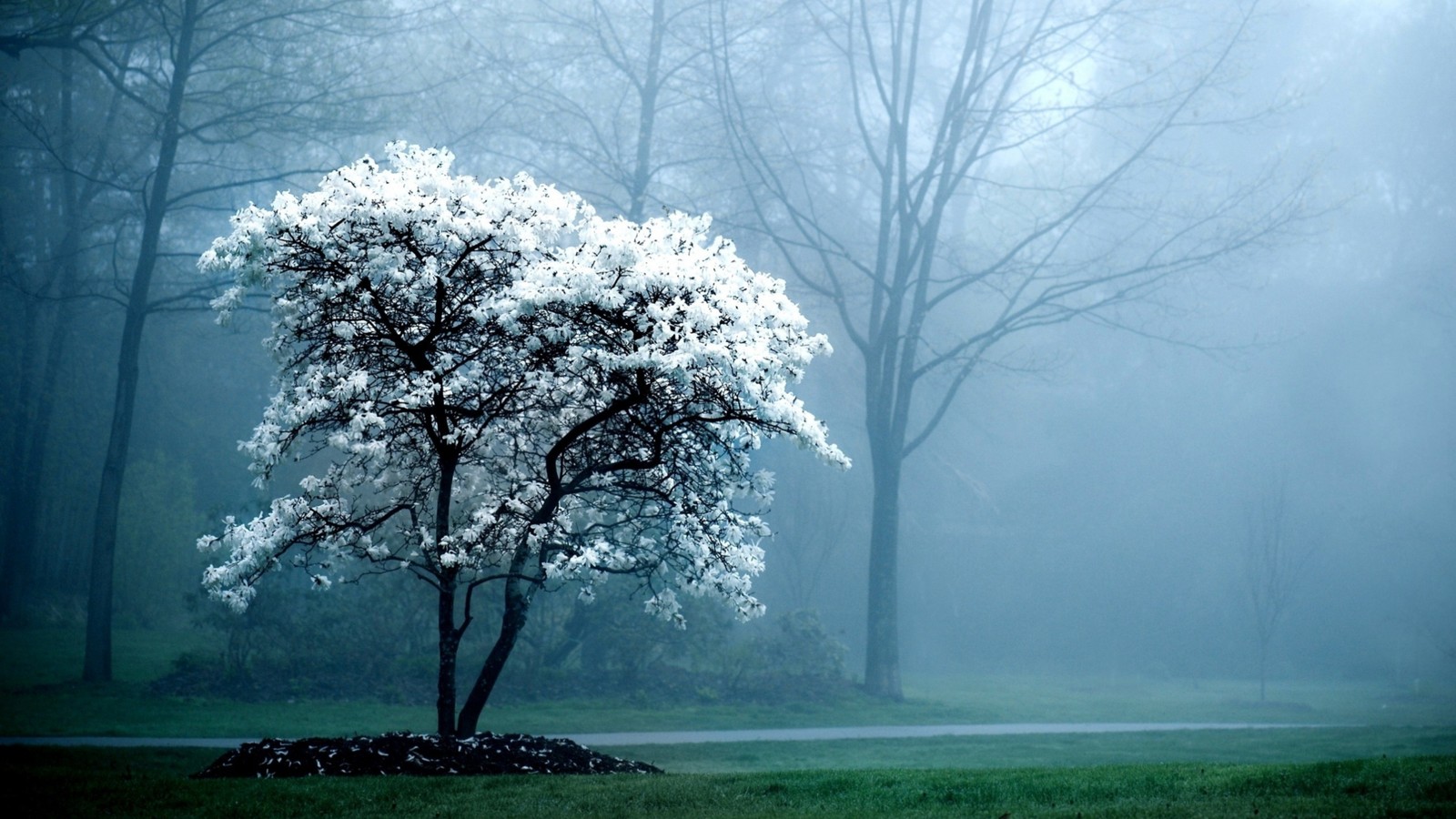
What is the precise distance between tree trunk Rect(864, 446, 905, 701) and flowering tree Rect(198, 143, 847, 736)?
10805mm

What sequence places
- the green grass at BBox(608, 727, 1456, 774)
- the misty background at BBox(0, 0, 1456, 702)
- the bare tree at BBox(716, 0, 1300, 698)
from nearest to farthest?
the green grass at BBox(608, 727, 1456, 774), the bare tree at BBox(716, 0, 1300, 698), the misty background at BBox(0, 0, 1456, 702)

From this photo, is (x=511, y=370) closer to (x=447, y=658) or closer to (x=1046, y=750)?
(x=447, y=658)

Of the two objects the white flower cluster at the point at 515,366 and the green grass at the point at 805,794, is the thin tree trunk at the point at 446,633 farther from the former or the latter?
the green grass at the point at 805,794

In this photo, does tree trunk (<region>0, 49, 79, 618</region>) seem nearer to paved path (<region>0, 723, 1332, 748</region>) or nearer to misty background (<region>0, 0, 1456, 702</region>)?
misty background (<region>0, 0, 1456, 702</region>)

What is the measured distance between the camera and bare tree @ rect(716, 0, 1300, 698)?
23203 millimetres

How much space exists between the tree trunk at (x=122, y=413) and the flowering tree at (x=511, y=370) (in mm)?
8108

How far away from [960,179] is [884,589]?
8.54 meters

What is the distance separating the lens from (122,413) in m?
18.8

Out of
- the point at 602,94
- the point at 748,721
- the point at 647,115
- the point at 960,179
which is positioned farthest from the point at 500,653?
the point at 602,94

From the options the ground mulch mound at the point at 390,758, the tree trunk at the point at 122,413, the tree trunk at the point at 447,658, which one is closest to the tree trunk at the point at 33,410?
the tree trunk at the point at 122,413

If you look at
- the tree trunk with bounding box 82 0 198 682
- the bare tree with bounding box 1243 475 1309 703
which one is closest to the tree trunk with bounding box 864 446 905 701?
the bare tree with bounding box 1243 475 1309 703

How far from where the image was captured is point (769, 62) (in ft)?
105

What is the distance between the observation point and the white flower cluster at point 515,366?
367 inches

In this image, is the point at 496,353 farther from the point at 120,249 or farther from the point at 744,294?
the point at 120,249
